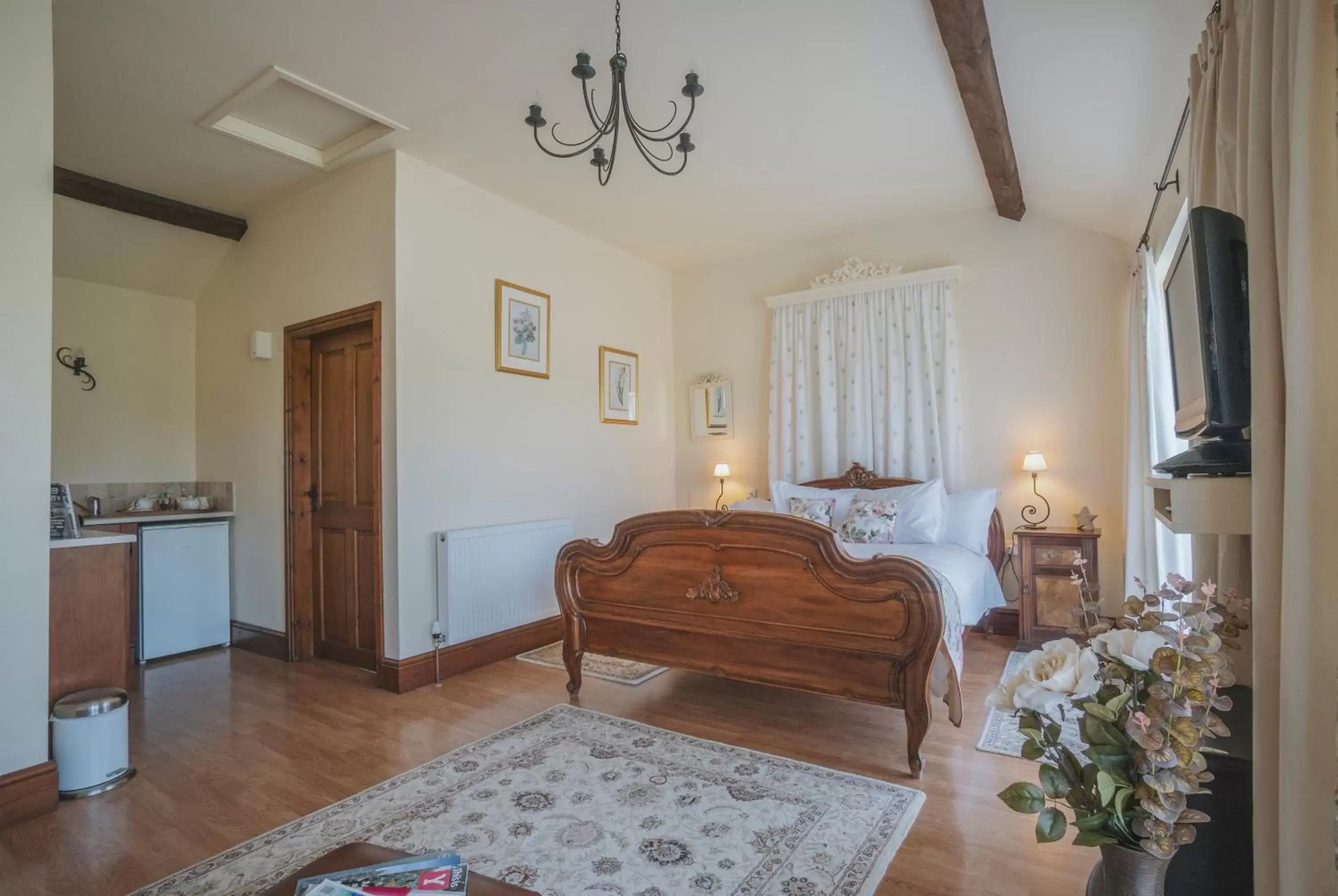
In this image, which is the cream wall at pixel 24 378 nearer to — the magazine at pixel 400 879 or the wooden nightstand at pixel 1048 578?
the magazine at pixel 400 879

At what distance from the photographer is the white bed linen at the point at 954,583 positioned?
99.6 inches

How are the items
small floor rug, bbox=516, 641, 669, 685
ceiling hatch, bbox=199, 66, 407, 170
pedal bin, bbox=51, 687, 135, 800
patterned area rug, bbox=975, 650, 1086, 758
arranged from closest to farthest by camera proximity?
pedal bin, bbox=51, 687, 135, 800
patterned area rug, bbox=975, 650, 1086, 758
ceiling hatch, bbox=199, 66, 407, 170
small floor rug, bbox=516, 641, 669, 685


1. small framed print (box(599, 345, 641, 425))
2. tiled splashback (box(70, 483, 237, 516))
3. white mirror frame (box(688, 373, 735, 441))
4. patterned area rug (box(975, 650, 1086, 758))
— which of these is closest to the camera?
patterned area rug (box(975, 650, 1086, 758))

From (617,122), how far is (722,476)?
3364 mm

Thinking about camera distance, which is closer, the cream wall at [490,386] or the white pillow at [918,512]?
the cream wall at [490,386]

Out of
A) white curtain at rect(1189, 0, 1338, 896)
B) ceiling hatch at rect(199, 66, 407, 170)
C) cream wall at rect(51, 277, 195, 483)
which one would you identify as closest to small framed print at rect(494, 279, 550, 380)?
ceiling hatch at rect(199, 66, 407, 170)

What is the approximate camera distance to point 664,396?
18.8ft

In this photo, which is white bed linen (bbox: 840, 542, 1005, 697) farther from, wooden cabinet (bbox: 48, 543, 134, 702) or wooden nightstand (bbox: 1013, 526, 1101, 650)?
wooden cabinet (bbox: 48, 543, 134, 702)

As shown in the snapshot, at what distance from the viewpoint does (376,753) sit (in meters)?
2.61

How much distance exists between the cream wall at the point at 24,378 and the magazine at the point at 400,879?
1851mm

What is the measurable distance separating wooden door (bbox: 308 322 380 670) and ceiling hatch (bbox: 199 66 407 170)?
98 cm

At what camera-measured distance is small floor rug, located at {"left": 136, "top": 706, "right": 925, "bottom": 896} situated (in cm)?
177

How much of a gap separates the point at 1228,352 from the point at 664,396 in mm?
4543

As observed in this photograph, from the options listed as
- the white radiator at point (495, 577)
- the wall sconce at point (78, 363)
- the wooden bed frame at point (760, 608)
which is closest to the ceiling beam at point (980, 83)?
the wooden bed frame at point (760, 608)
